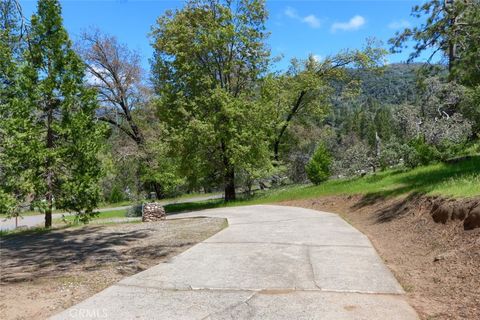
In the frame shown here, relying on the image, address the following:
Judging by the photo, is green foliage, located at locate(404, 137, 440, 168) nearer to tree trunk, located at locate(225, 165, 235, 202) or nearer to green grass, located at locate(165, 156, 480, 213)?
green grass, located at locate(165, 156, 480, 213)

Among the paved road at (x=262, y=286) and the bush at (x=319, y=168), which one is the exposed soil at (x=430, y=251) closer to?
the paved road at (x=262, y=286)

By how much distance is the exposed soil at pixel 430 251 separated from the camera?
5168mm

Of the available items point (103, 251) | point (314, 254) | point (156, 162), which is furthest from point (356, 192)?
point (156, 162)

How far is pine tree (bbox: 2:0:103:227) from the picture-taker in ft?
36.7

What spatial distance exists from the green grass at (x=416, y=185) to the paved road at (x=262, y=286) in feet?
9.07

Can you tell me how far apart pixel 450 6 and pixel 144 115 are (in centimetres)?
2570

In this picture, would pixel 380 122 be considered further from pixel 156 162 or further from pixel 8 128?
pixel 8 128

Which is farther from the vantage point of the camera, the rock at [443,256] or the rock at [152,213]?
the rock at [152,213]

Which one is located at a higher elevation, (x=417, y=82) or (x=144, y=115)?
(x=144, y=115)

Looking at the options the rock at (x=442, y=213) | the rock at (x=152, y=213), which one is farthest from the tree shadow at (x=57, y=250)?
the rock at (x=442, y=213)

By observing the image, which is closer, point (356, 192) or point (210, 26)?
point (356, 192)

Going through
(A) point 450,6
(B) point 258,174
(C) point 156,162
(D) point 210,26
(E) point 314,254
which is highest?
(D) point 210,26

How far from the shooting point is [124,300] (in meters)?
5.29

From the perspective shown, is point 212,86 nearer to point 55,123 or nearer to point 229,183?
point 229,183
